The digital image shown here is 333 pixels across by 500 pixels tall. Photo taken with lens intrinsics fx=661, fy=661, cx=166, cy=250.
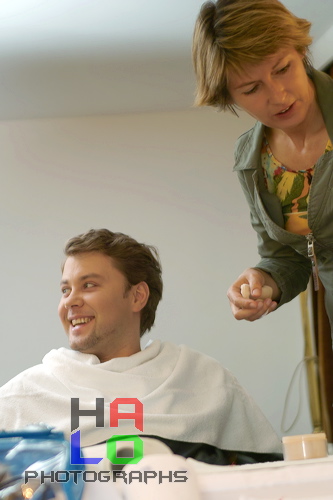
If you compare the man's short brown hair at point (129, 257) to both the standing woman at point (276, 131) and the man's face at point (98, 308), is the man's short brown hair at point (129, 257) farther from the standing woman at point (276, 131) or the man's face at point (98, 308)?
the standing woman at point (276, 131)

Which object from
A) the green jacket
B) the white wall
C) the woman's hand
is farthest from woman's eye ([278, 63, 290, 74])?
the white wall

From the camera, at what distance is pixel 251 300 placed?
129 centimetres

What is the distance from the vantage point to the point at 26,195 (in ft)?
9.28

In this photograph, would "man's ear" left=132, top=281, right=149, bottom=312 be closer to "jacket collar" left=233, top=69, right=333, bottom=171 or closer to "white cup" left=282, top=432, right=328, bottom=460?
"jacket collar" left=233, top=69, right=333, bottom=171

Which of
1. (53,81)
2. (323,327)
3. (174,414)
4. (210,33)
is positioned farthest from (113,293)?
(53,81)

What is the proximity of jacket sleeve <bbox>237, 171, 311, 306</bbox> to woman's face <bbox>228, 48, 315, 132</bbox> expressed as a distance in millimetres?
243

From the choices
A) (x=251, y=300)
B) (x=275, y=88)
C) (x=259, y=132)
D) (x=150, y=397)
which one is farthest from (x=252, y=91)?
(x=150, y=397)

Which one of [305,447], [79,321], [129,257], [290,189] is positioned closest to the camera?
[305,447]

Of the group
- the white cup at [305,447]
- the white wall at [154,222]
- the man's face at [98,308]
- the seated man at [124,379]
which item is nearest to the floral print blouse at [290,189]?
the seated man at [124,379]

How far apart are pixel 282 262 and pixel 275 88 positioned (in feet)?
1.54

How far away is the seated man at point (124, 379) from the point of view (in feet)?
4.81

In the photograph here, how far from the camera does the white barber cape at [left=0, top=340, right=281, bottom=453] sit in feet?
4.80

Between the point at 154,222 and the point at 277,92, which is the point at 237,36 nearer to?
the point at 277,92

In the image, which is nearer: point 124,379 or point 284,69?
point 284,69
